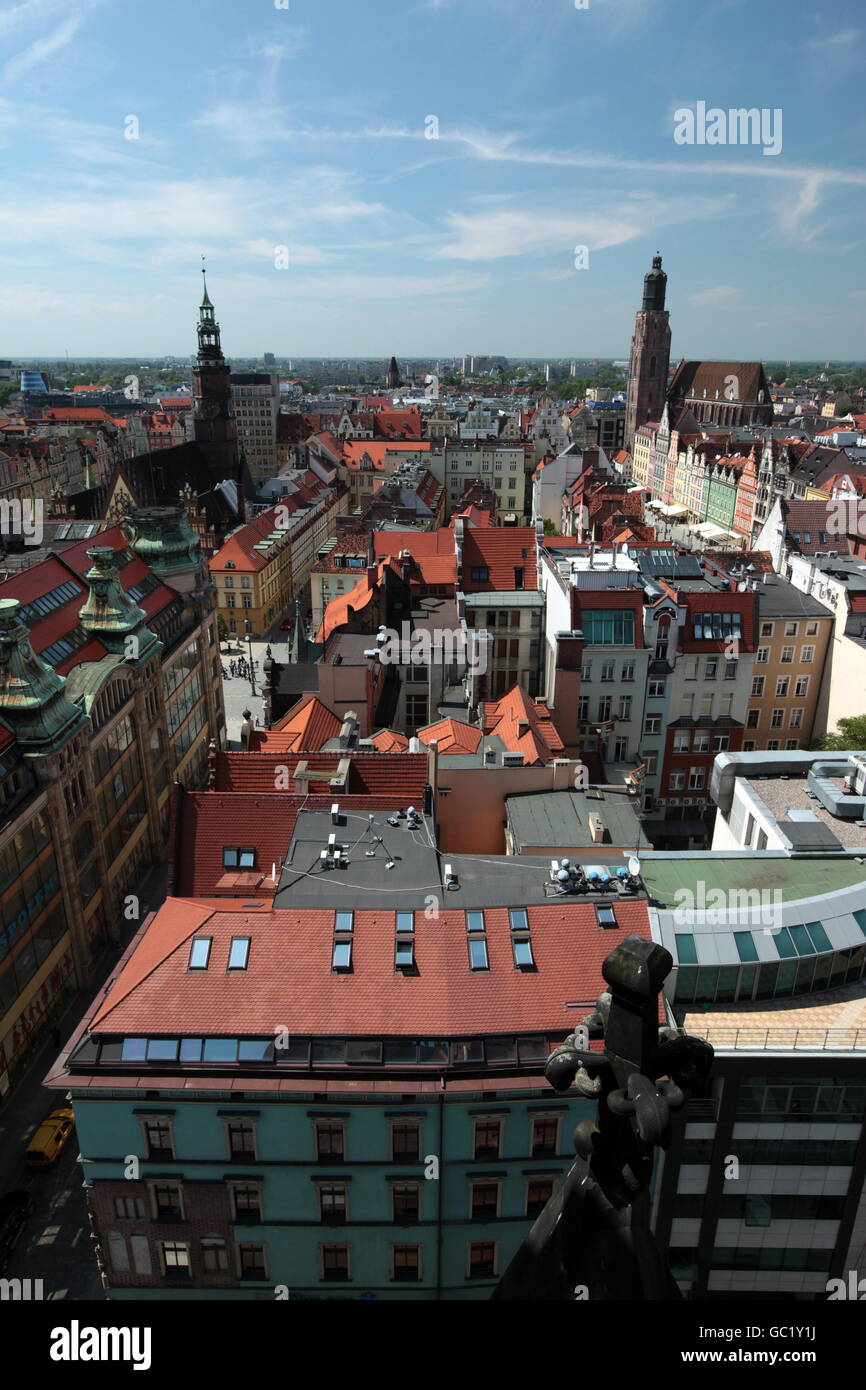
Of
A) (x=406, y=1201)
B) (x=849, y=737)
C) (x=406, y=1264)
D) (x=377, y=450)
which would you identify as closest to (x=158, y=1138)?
(x=406, y=1201)

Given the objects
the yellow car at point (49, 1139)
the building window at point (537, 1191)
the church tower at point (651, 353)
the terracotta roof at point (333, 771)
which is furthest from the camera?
the church tower at point (651, 353)

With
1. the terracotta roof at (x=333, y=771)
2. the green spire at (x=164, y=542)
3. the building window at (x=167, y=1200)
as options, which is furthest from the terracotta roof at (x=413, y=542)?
the building window at (x=167, y=1200)

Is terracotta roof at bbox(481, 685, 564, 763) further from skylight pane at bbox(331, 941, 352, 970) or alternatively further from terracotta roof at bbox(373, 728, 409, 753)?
skylight pane at bbox(331, 941, 352, 970)

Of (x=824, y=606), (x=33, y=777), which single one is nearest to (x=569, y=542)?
(x=824, y=606)

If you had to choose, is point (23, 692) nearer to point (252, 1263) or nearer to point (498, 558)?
point (252, 1263)

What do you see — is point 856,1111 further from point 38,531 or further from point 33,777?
point 38,531

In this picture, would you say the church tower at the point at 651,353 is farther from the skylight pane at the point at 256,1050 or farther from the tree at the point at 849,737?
the skylight pane at the point at 256,1050
